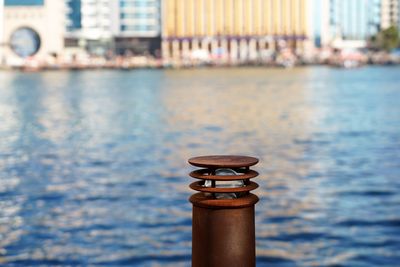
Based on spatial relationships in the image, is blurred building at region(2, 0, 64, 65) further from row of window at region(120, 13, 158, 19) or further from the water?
the water

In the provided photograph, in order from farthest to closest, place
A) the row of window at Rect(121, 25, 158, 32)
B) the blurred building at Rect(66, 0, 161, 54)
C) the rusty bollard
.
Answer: the row of window at Rect(121, 25, 158, 32) < the blurred building at Rect(66, 0, 161, 54) < the rusty bollard

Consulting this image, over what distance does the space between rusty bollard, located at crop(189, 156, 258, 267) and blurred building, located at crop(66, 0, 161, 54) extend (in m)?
182

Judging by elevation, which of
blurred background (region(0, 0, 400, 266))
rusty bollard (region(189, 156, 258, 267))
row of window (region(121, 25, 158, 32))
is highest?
row of window (region(121, 25, 158, 32))

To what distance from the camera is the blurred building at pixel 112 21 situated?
18775cm

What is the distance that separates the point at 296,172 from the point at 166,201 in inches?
231

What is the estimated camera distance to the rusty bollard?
6.23 metres

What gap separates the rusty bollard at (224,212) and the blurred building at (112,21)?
596 ft

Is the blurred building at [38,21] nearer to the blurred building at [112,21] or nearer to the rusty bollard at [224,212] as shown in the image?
the blurred building at [112,21]

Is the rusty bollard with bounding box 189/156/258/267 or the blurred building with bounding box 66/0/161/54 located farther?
the blurred building with bounding box 66/0/161/54

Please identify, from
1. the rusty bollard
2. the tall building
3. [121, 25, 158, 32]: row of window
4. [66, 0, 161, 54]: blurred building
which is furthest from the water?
[121, 25, 158, 32]: row of window

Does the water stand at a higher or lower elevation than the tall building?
lower

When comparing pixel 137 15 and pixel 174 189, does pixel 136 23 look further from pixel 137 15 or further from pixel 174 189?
pixel 174 189

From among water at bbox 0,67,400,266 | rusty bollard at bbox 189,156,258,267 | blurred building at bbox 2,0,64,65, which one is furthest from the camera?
blurred building at bbox 2,0,64,65

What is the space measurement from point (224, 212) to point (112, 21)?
185053 millimetres
